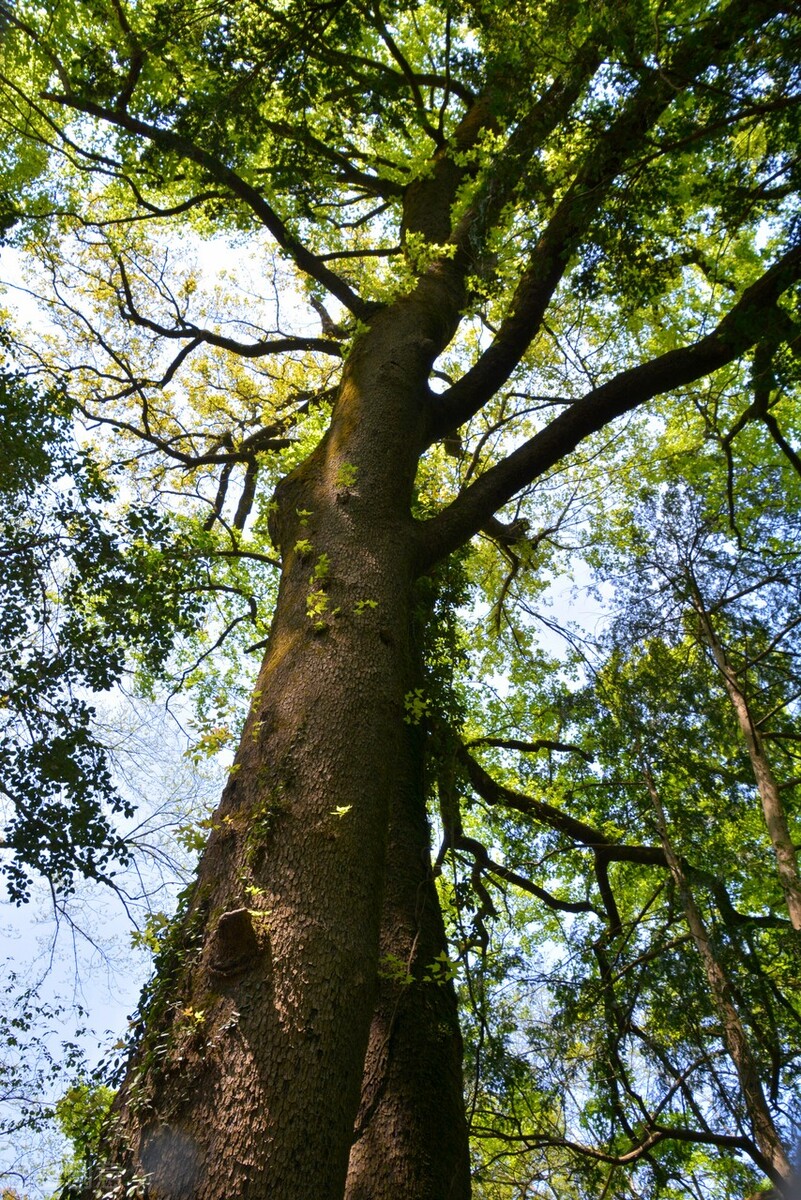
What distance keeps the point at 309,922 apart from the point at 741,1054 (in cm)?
298

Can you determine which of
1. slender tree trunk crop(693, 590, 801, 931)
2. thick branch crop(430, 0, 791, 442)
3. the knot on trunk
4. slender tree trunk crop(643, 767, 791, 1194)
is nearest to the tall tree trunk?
the knot on trunk

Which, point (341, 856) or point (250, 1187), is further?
point (341, 856)

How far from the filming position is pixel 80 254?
30.2 feet

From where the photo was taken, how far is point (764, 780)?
491 centimetres

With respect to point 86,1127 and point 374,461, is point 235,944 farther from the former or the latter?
point 374,461

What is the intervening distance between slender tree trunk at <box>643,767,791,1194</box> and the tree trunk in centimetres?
161

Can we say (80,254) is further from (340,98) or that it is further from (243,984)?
(243,984)

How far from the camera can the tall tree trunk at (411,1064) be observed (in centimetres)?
271

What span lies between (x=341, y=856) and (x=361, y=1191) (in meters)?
1.33

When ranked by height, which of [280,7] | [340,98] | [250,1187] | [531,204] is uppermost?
[280,7]

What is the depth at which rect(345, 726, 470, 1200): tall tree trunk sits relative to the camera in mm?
2707

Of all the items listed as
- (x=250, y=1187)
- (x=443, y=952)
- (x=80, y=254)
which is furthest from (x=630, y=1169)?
(x=80, y=254)

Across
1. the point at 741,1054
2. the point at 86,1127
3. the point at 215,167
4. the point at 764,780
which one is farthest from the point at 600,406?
the point at 86,1127

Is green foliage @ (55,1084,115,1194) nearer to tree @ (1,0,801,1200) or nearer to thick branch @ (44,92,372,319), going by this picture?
tree @ (1,0,801,1200)
